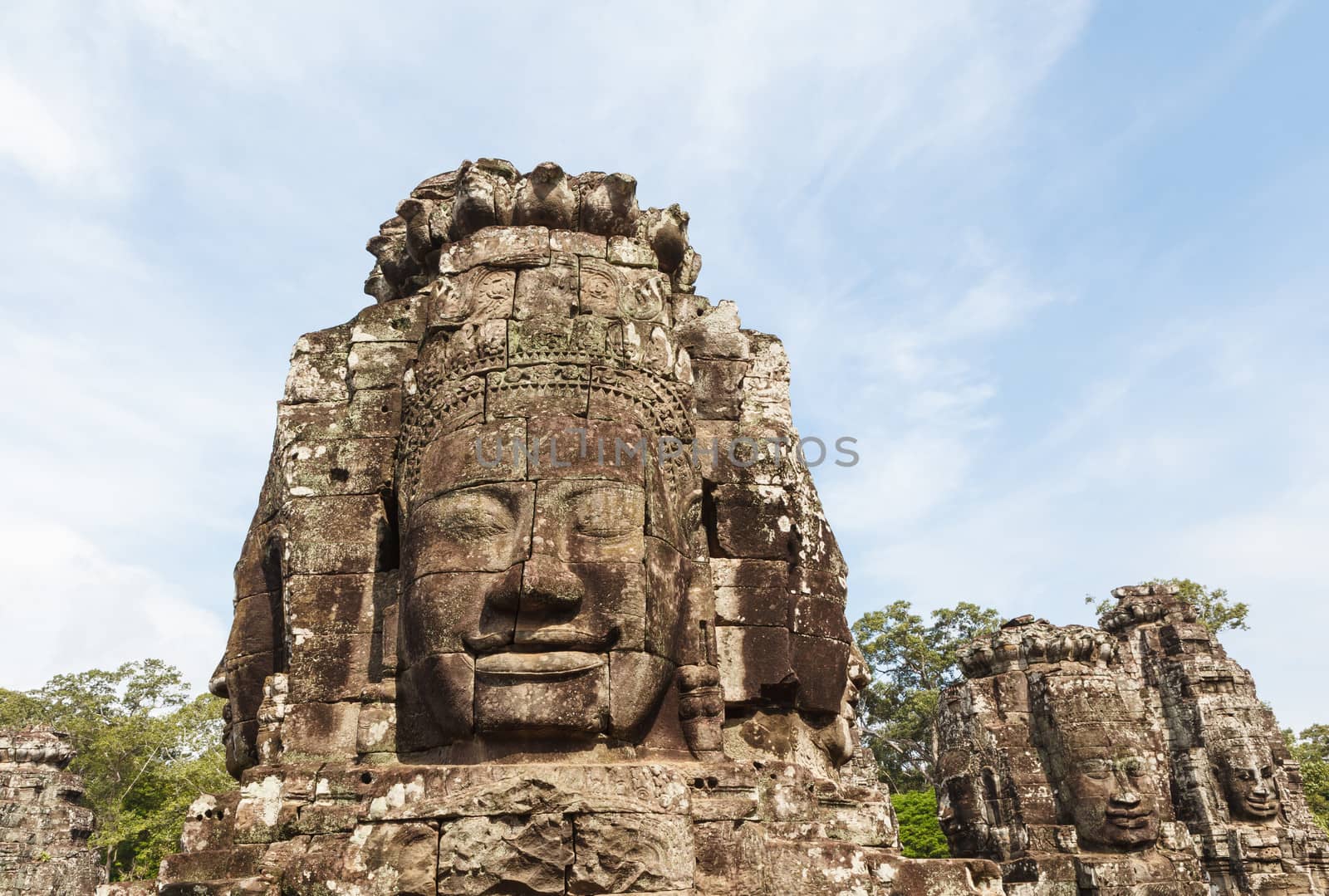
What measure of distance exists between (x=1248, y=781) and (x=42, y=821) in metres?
17.1

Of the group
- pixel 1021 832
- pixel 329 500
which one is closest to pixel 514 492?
pixel 329 500

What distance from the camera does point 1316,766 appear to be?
92.3 ft

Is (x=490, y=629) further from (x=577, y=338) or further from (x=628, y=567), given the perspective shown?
(x=577, y=338)

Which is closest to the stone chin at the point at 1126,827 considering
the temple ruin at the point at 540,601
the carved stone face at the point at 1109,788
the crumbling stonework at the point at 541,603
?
the carved stone face at the point at 1109,788

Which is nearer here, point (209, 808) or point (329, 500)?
point (209, 808)

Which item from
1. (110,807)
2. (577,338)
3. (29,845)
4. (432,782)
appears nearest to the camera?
(432,782)

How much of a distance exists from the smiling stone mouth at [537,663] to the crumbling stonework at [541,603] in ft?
0.03

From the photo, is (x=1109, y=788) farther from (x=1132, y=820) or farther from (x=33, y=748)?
(x=33, y=748)

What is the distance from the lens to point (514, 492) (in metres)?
4.77

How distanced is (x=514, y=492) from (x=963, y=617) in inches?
1266

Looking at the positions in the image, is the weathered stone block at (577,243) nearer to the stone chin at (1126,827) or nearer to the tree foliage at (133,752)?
the stone chin at (1126,827)

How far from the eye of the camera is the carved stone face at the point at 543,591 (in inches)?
173

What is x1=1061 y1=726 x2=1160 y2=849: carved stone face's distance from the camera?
1116 cm

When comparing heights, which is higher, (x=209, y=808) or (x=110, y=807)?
(x=110, y=807)
